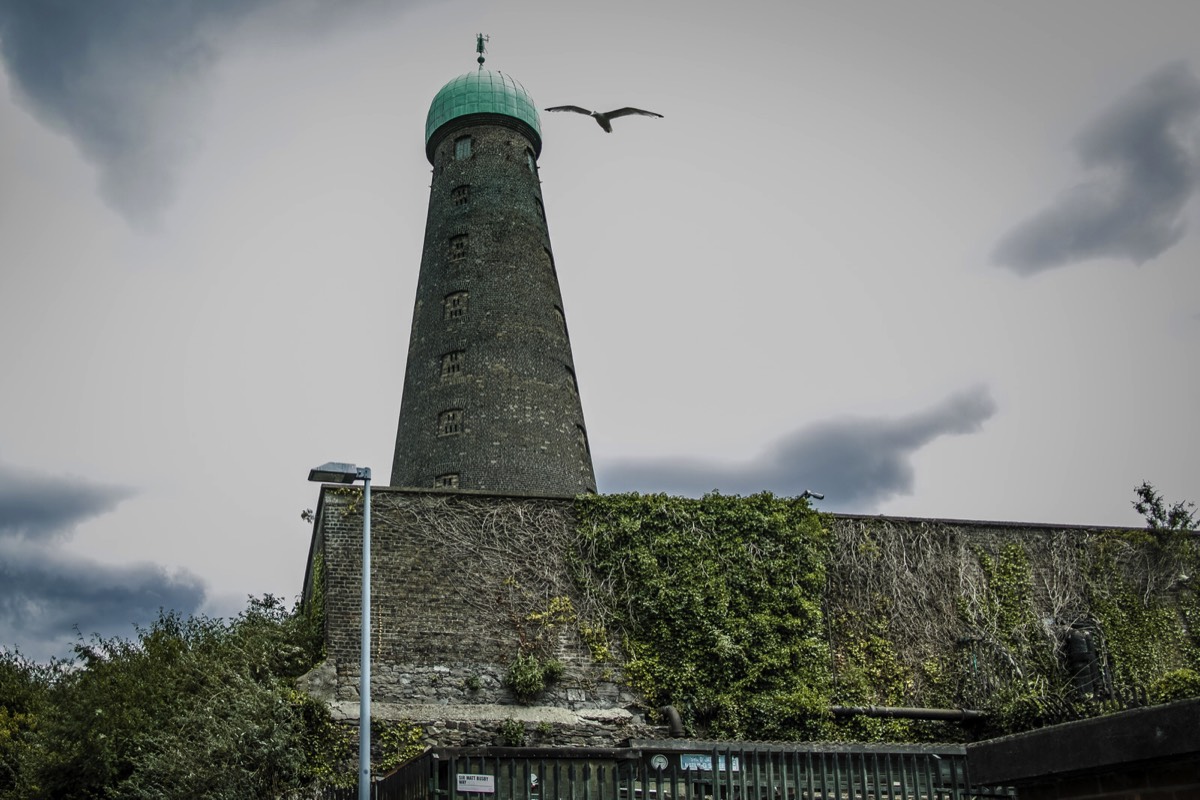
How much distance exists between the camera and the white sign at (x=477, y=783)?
12.8 metres

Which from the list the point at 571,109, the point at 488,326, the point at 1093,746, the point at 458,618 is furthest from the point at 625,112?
the point at 1093,746

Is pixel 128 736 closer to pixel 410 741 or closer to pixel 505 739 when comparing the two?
pixel 410 741

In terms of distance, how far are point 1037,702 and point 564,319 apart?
15679mm

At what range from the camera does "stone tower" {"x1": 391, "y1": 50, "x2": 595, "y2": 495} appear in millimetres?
29109

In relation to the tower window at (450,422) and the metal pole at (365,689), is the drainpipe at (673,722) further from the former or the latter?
the tower window at (450,422)

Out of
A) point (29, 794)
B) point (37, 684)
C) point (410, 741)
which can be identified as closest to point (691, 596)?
point (410, 741)

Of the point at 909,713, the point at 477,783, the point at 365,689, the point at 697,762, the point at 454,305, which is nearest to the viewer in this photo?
the point at 477,783

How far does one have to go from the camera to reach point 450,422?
97.1 feet

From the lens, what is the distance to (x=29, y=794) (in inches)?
867

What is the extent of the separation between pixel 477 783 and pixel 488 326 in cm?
1862

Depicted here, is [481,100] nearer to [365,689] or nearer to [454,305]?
[454,305]

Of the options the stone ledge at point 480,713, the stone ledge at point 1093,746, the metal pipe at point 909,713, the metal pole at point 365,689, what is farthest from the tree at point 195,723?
the stone ledge at point 1093,746

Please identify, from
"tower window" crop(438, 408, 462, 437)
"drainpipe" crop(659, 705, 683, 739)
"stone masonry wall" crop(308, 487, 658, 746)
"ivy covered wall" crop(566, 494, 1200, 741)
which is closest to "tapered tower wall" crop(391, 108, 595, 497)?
"tower window" crop(438, 408, 462, 437)

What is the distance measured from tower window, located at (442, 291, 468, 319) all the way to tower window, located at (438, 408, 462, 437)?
2.67 m
